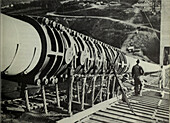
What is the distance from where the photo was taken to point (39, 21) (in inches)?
41.8

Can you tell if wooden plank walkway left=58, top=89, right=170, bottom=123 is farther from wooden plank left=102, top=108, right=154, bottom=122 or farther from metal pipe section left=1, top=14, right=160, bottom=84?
metal pipe section left=1, top=14, right=160, bottom=84

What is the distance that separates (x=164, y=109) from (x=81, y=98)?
502mm

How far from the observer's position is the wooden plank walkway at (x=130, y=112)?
118cm

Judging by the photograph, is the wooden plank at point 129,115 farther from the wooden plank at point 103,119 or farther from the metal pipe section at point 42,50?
the metal pipe section at point 42,50

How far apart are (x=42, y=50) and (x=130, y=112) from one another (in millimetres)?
597

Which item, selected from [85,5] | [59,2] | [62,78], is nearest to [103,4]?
[85,5]

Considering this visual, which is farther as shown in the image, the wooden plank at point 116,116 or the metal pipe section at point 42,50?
the wooden plank at point 116,116

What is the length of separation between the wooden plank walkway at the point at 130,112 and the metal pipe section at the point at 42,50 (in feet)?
0.71

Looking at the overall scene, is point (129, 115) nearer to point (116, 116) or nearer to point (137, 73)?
point (116, 116)

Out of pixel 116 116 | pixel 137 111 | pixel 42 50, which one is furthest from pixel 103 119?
pixel 42 50

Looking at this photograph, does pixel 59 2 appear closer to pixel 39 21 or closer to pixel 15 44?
pixel 39 21

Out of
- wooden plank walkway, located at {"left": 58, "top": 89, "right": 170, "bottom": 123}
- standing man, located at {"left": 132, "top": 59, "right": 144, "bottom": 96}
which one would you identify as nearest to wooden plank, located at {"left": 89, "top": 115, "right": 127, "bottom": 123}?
wooden plank walkway, located at {"left": 58, "top": 89, "right": 170, "bottom": 123}

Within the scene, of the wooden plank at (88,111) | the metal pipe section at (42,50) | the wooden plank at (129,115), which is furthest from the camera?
the wooden plank at (129,115)

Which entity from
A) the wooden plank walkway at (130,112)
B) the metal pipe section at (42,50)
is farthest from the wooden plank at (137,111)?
the metal pipe section at (42,50)
